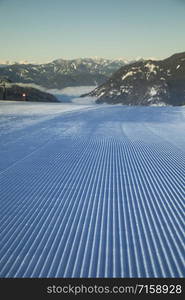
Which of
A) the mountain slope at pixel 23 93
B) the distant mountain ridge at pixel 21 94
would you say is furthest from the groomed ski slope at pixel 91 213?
the mountain slope at pixel 23 93

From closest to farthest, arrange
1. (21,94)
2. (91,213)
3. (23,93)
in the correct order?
(91,213)
(23,93)
(21,94)

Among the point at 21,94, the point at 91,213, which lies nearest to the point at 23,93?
the point at 21,94

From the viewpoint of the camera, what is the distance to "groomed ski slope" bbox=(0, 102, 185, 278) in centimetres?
473

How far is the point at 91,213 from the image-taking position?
256 inches

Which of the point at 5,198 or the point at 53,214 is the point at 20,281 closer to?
the point at 53,214

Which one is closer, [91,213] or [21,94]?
[91,213]

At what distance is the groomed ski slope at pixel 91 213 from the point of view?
4.73m

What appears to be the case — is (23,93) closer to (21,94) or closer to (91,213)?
(21,94)

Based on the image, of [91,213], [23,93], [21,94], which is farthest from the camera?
[21,94]

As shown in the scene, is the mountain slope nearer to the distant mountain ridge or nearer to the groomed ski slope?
the distant mountain ridge

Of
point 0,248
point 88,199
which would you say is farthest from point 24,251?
point 88,199

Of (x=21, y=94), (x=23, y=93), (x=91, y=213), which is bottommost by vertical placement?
(x=91, y=213)

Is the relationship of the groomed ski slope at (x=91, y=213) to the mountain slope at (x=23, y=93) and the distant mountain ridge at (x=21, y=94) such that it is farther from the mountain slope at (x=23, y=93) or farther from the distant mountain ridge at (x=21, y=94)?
the mountain slope at (x=23, y=93)

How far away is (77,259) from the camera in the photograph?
15.9ft
